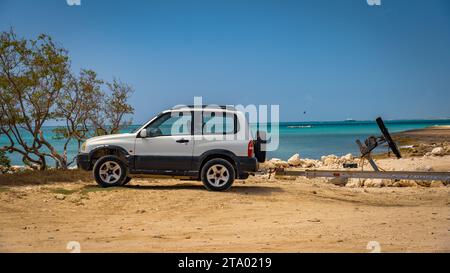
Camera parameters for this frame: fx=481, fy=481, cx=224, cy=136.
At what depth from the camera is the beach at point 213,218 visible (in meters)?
6.54

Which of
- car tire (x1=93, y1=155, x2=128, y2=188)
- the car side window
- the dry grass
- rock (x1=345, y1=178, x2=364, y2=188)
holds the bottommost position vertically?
rock (x1=345, y1=178, x2=364, y2=188)

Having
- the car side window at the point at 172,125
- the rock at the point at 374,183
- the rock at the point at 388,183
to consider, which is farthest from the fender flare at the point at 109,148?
the rock at the point at 388,183

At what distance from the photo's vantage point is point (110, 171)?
11.4 m

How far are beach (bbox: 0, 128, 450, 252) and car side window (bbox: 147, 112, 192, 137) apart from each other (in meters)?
1.35

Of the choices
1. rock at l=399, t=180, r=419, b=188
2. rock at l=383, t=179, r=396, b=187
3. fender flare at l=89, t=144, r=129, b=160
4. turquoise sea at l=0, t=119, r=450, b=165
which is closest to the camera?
fender flare at l=89, t=144, r=129, b=160

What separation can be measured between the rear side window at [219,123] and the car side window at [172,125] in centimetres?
40

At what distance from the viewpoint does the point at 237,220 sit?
27.9ft

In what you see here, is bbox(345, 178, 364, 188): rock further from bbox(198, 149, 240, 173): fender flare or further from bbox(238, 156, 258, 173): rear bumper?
bbox(198, 149, 240, 173): fender flare

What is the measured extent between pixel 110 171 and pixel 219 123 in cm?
282

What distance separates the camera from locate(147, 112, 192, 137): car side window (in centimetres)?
1131

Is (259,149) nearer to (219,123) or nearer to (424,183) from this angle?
(219,123)

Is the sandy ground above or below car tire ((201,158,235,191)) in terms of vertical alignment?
below

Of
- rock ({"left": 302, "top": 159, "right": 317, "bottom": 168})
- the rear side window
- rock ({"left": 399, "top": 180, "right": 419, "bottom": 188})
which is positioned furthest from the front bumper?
rock ({"left": 302, "top": 159, "right": 317, "bottom": 168})
